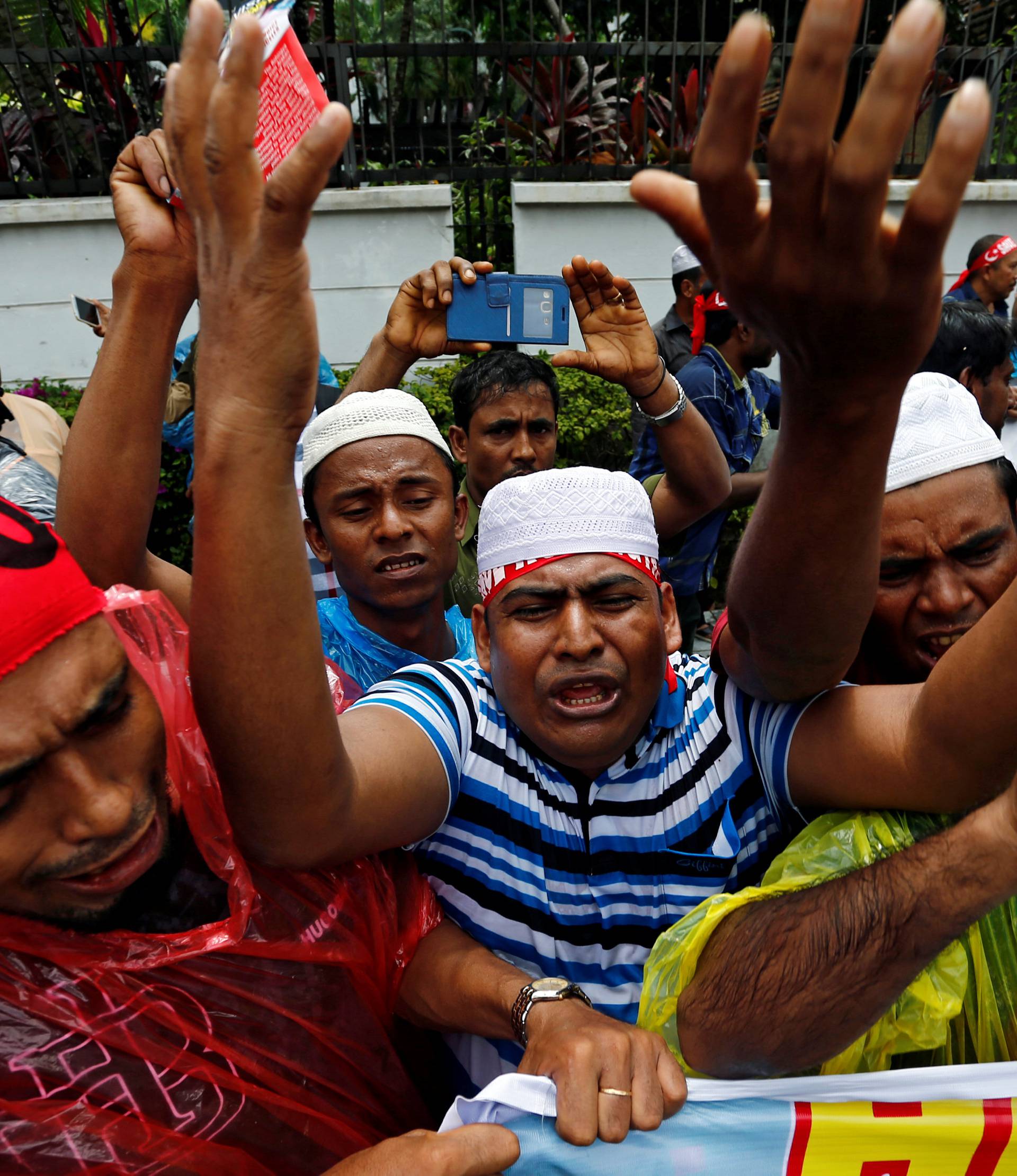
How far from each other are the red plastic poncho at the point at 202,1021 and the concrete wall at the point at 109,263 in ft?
18.3

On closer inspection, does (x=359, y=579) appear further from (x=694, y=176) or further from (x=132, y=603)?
(x=694, y=176)

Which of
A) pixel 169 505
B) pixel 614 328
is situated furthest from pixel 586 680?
pixel 169 505

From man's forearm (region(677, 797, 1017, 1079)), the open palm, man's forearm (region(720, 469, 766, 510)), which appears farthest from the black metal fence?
man's forearm (region(677, 797, 1017, 1079))

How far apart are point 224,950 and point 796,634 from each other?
956mm

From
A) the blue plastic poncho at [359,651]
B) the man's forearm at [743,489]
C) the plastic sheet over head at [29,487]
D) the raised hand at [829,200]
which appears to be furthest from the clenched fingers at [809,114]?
the man's forearm at [743,489]

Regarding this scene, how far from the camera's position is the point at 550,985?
157 cm

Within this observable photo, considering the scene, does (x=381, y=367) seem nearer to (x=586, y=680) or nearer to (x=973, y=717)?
(x=586, y=680)

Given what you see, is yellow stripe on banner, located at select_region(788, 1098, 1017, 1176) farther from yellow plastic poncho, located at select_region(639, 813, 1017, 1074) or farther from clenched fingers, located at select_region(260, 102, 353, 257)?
clenched fingers, located at select_region(260, 102, 353, 257)

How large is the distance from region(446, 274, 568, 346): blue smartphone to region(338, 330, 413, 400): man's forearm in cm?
22

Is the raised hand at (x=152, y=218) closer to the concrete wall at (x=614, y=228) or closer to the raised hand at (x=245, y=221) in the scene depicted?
A: the raised hand at (x=245, y=221)

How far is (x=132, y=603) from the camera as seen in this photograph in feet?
4.92

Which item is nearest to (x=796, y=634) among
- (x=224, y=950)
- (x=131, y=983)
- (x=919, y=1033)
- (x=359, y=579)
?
(x=919, y=1033)

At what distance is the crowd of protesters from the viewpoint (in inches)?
43.2

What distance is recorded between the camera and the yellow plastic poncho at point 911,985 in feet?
4.73
